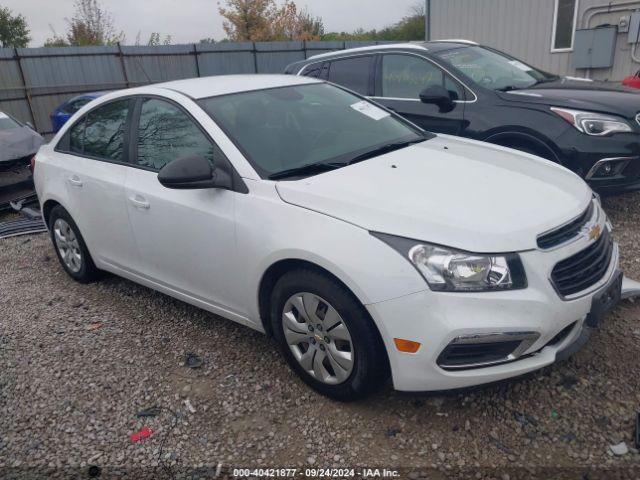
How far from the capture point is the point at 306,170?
3.12 metres

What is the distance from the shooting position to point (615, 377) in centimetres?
293

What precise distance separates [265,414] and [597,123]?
3.77 meters

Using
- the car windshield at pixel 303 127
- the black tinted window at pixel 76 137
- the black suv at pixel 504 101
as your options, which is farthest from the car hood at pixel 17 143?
the car windshield at pixel 303 127

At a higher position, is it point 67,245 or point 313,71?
point 313,71

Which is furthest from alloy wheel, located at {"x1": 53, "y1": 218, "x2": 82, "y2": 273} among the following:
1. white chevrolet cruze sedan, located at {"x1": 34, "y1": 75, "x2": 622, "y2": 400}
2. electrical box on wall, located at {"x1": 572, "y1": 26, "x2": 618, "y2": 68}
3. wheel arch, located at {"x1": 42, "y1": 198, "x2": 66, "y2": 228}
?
electrical box on wall, located at {"x1": 572, "y1": 26, "x2": 618, "y2": 68}

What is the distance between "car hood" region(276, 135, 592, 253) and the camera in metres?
2.50

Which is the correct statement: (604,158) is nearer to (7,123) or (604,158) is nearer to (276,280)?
(276,280)

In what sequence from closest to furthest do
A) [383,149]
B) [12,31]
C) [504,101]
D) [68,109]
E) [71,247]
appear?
[383,149] < [71,247] < [504,101] < [68,109] < [12,31]

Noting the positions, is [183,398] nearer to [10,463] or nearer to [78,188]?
[10,463]

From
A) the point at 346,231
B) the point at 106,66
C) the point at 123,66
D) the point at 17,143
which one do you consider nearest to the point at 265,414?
the point at 346,231

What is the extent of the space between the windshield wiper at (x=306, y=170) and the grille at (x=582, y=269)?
4.26 feet

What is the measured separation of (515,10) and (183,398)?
43.3ft

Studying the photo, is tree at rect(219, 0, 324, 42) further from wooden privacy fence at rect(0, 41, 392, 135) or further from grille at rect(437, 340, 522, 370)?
grille at rect(437, 340, 522, 370)

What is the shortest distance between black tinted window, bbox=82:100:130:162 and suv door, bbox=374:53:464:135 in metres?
2.92
